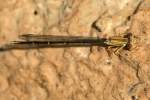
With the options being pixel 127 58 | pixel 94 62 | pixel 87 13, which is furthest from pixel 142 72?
pixel 87 13

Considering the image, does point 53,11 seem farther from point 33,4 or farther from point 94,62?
point 94,62

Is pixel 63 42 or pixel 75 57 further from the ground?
pixel 63 42

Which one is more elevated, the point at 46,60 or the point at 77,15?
the point at 77,15
